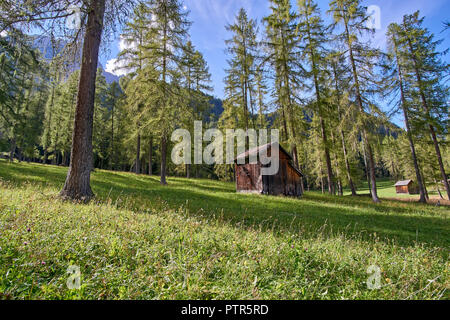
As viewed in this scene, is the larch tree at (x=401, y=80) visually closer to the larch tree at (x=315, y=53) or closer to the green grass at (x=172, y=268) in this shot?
the larch tree at (x=315, y=53)

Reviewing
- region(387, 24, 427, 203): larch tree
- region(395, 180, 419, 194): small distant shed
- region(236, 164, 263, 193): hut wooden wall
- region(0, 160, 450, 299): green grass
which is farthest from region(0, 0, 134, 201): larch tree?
region(395, 180, 419, 194): small distant shed

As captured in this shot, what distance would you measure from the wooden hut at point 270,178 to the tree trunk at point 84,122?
13.1 m

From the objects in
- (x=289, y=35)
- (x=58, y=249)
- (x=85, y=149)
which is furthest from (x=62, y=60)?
(x=289, y=35)

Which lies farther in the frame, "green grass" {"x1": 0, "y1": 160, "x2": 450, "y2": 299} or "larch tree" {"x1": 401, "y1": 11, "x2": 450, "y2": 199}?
"larch tree" {"x1": 401, "y1": 11, "x2": 450, "y2": 199}

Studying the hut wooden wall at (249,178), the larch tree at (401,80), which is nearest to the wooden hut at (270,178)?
the hut wooden wall at (249,178)

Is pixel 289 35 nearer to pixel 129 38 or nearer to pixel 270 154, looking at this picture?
pixel 270 154

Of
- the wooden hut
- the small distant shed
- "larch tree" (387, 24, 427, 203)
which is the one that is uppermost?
"larch tree" (387, 24, 427, 203)

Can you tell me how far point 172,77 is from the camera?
53.6 ft

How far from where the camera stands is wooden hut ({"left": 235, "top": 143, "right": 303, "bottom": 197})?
58.3 ft

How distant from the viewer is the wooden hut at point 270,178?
17.8 m

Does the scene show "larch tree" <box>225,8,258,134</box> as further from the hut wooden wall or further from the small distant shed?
the small distant shed

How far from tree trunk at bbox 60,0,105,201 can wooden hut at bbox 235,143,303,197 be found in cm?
1311
